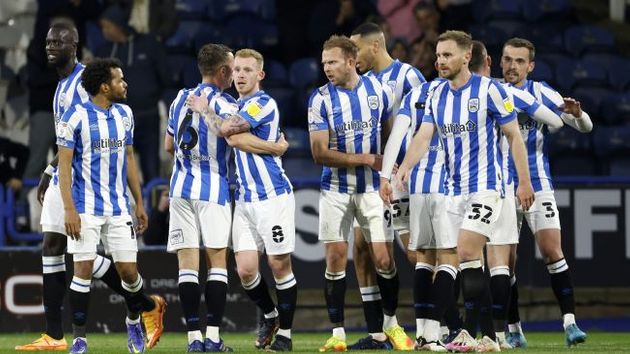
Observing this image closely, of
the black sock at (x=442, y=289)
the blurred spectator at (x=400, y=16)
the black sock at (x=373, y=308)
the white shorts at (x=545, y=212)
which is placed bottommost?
the black sock at (x=373, y=308)

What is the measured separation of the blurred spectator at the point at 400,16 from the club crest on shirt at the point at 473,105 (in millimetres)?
7617

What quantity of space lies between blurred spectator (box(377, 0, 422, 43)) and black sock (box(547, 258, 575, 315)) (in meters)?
6.50

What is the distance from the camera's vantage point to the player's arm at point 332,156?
10.7 meters

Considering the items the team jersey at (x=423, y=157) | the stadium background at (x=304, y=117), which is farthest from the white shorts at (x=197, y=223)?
the stadium background at (x=304, y=117)

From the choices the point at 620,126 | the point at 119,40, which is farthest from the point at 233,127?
the point at 620,126

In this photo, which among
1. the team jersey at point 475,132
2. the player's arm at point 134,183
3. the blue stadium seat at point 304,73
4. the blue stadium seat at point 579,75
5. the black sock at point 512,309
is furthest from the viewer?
the blue stadium seat at point 579,75

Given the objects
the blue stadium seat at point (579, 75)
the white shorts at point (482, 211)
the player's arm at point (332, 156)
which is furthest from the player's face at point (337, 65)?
the blue stadium seat at point (579, 75)

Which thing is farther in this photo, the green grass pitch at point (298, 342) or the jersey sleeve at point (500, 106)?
the green grass pitch at point (298, 342)

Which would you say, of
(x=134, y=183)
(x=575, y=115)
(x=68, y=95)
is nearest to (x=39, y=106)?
(x=68, y=95)

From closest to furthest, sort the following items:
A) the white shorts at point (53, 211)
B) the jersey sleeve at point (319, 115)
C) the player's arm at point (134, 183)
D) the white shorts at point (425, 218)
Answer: the white shorts at point (425, 218) < the player's arm at point (134, 183) < the jersey sleeve at point (319, 115) < the white shorts at point (53, 211)

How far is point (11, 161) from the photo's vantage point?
1477cm

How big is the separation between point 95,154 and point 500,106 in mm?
2761

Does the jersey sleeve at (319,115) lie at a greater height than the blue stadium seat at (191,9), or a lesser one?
lesser

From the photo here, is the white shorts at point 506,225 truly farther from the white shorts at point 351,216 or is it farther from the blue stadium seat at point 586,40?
the blue stadium seat at point 586,40
